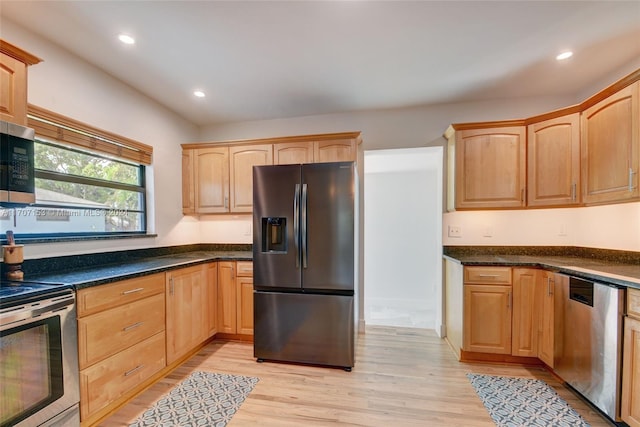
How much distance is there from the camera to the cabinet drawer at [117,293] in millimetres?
1595

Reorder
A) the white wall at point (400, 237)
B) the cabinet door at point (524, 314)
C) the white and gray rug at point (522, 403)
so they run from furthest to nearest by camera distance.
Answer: the white wall at point (400, 237)
the cabinet door at point (524, 314)
the white and gray rug at point (522, 403)

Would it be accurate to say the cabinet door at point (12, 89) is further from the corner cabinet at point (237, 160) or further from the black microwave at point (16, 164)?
the corner cabinet at point (237, 160)

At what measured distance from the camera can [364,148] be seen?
3141 mm

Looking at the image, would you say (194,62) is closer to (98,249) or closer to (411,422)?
(98,249)

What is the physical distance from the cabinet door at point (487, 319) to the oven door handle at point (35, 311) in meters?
2.86

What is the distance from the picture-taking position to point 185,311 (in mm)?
2430

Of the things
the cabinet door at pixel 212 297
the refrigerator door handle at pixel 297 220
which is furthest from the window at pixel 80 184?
the refrigerator door handle at pixel 297 220

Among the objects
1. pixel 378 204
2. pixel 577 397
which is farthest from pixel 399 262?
pixel 577 397

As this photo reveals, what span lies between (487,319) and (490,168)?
1402mm

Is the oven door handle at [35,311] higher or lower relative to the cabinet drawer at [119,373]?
higher

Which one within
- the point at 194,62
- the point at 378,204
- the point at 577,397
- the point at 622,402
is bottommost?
the point at 577,397

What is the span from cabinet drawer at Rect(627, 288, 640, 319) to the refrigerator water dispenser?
2331mm

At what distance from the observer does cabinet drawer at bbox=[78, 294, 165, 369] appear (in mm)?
1591

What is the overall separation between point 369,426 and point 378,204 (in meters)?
3.19
